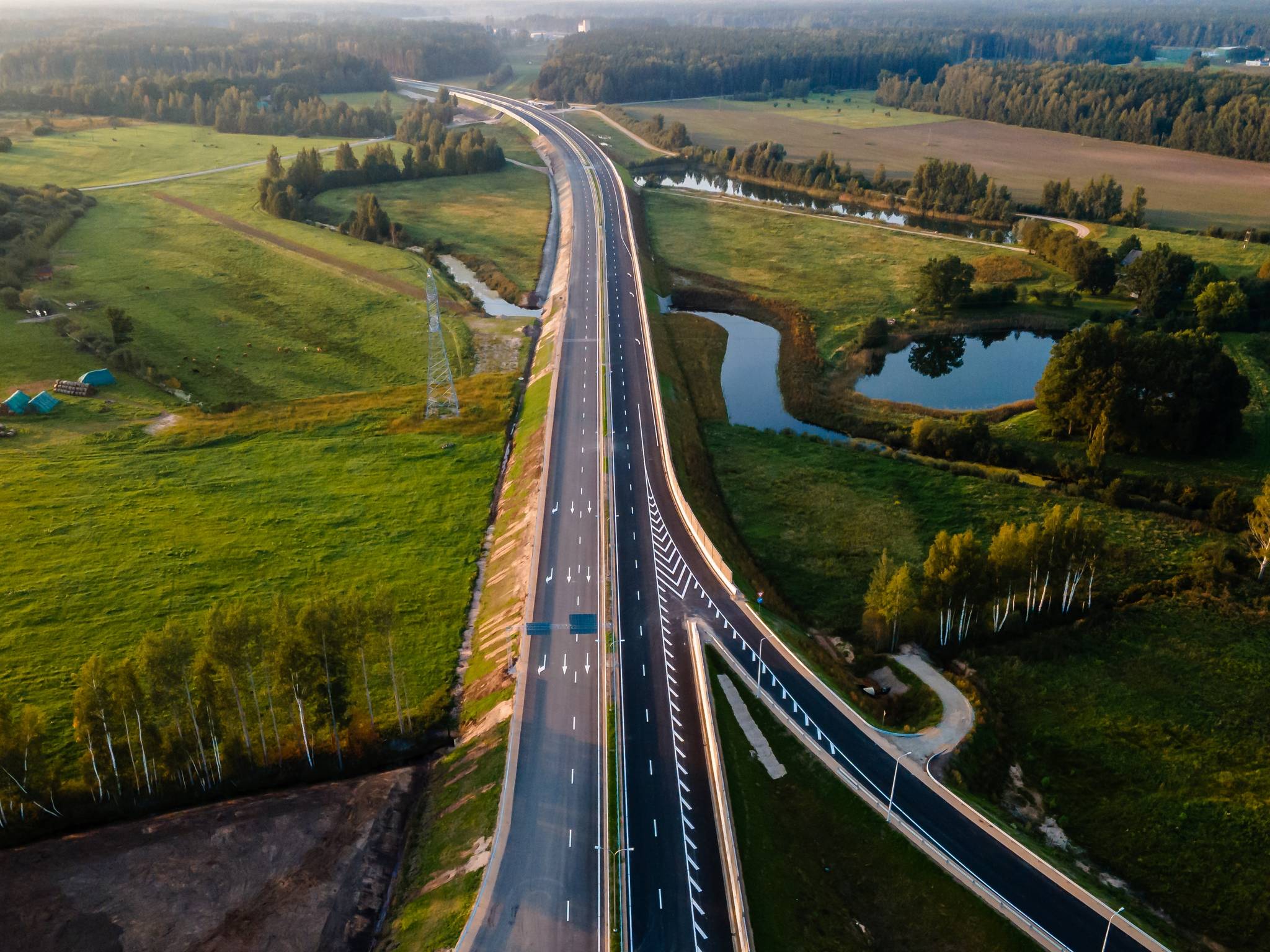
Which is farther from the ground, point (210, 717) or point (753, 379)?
point (753, 379)

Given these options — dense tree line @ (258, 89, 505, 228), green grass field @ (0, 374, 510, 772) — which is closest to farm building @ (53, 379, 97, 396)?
green grass field @ (0, 374, 510, 772)

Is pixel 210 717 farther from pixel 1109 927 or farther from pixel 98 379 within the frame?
pixel 98 379

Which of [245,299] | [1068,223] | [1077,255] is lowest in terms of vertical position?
[245,299]

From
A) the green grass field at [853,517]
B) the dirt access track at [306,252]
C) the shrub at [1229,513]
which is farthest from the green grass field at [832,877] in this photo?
the dirt access track at [306,252]

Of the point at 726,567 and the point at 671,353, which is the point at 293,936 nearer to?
the point at 726,567

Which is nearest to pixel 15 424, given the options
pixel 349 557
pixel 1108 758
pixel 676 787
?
pixel 349 557

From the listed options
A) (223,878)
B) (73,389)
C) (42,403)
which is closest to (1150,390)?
(223,878)
